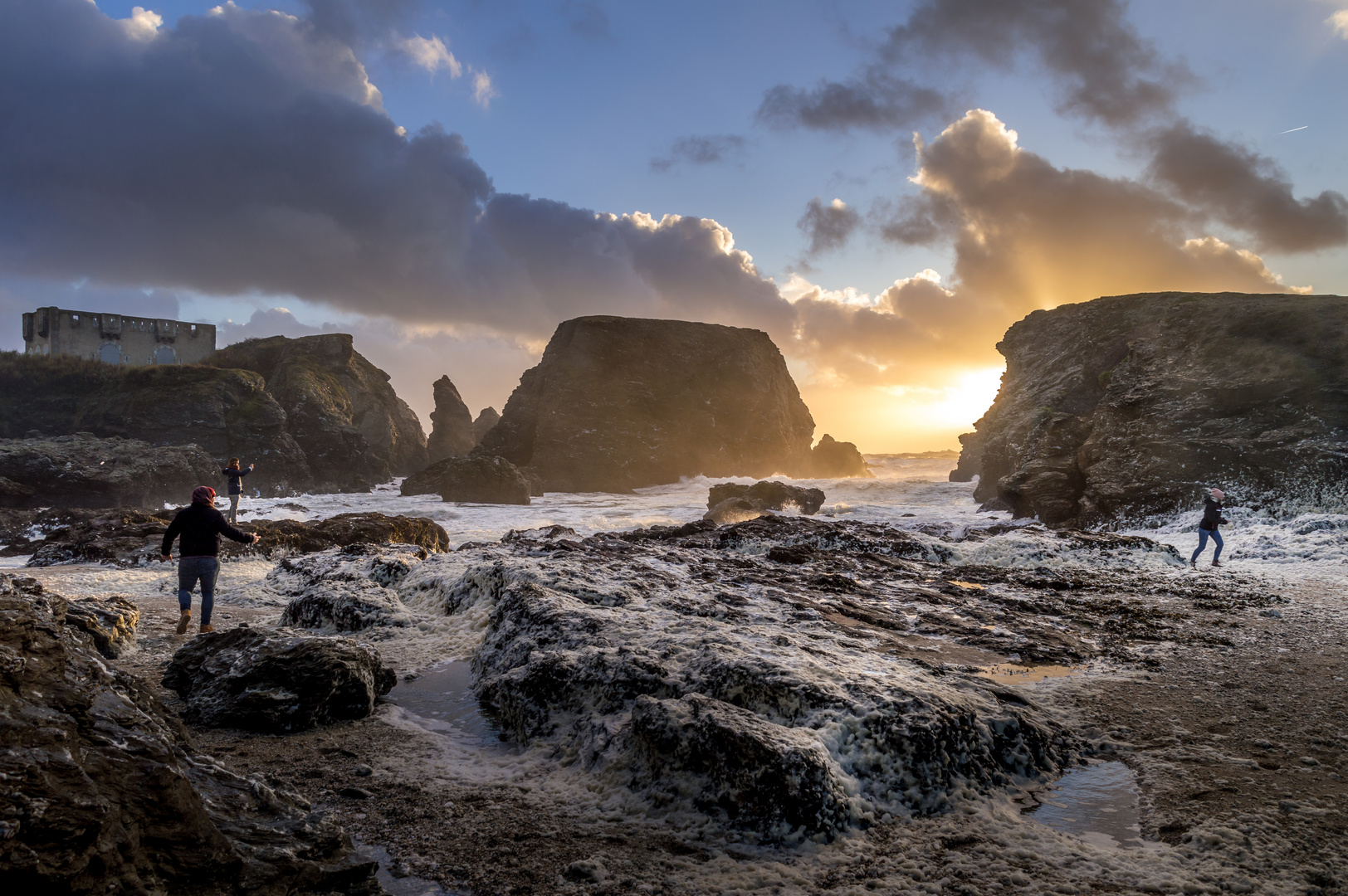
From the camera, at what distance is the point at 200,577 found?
A: 23.9ft

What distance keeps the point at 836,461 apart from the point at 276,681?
64.0 m

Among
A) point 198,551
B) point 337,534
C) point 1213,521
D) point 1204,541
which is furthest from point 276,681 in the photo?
point 1213,521

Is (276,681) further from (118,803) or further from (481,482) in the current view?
(481,482)

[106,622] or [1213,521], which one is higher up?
[1213,521]

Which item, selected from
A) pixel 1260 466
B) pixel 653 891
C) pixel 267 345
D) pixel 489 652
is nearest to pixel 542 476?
pixel 267 345

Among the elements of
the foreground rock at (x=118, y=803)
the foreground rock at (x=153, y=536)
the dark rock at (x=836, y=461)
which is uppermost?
the dark rock at (x=836, y=461)

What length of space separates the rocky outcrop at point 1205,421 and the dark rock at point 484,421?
5523 centimetres

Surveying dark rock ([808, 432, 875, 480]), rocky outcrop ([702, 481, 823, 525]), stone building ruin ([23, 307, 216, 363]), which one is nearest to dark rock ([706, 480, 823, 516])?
rocky outcrop ([702, 481, 823, 525])

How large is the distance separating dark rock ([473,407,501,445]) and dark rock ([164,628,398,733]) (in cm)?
6380

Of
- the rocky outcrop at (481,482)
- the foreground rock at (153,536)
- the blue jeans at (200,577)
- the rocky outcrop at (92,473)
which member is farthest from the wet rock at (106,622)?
the rocky outcrop at (481,482)

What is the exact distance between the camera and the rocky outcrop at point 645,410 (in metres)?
48.5

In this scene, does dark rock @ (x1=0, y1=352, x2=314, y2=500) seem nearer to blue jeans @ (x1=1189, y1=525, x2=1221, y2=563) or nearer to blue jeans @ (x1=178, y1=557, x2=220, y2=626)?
blue jeans @ (x1=178, y1=557, x2=220, y2=626)

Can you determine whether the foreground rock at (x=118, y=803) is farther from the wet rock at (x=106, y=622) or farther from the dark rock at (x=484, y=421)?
the dark rock at (x=484, y=421)

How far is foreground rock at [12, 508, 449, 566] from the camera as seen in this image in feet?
38.1
